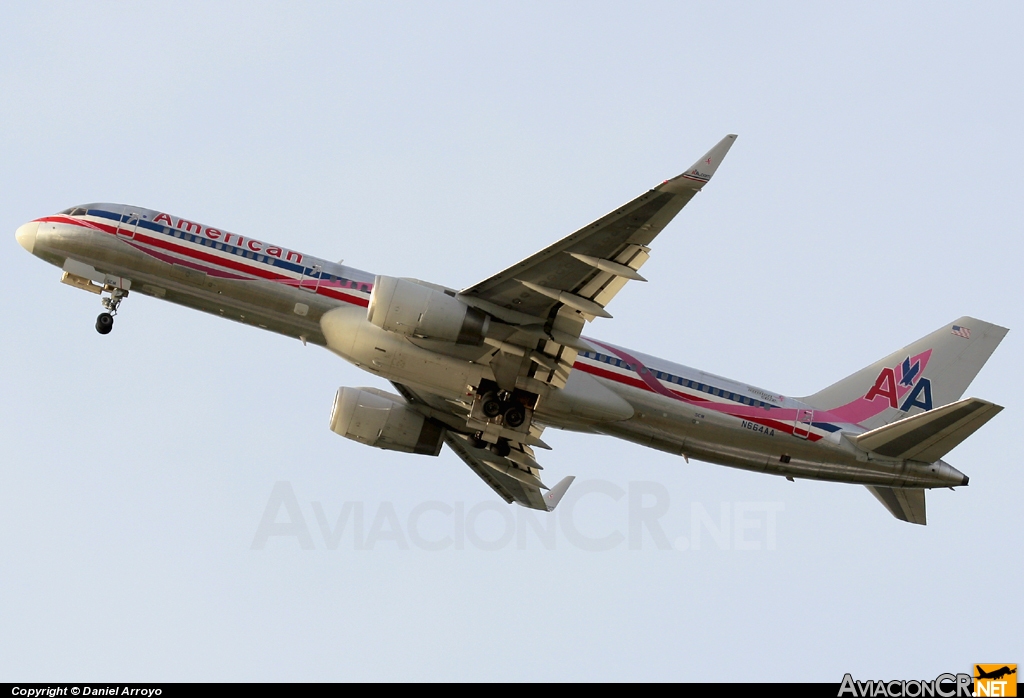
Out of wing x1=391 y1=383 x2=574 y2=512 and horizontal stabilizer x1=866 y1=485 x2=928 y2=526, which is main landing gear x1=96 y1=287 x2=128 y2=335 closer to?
wing x1=391 y1=383 x2=574 y2=512

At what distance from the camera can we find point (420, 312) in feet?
112

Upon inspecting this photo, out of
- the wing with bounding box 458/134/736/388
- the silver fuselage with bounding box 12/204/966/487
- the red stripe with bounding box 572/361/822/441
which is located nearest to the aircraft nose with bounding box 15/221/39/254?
the silver fuselage with bounding box 12/204/966/487

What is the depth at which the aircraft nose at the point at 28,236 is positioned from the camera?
37969 millimetres

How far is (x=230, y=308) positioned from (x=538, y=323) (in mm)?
10056

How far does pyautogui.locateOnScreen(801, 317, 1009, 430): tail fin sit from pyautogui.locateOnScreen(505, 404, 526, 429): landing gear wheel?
1110cm

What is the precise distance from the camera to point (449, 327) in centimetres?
3459

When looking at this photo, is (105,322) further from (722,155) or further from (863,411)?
(863,411)

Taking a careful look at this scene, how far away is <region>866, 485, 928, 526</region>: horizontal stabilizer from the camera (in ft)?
133

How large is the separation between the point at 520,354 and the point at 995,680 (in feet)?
55.5

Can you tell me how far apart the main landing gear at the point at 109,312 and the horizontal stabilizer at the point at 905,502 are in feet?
87.6

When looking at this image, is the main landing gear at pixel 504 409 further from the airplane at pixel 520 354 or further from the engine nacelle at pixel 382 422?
the engine nacelle at pixel 382 422

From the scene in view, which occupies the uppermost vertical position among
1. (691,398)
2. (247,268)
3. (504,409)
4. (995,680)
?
(691,398)

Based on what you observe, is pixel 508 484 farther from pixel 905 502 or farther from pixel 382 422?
pixel 905 502

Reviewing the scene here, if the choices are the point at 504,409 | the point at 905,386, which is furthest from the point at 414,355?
the point at 905,386
